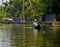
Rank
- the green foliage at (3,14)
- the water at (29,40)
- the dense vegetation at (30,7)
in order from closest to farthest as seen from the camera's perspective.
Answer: the water at (29,40) < the dense vegetation at (30,7) < the green foliage at (3,14)

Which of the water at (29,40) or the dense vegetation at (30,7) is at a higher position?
the dense vegetation at (30,7)

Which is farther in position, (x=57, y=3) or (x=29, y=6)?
(x=29, y=6)

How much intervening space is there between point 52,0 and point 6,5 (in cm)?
3269

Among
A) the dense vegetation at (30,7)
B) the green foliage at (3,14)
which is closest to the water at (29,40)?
the dense vegetation at (30,7)

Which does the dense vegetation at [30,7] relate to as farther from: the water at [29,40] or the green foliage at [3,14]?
the water at [29,40]

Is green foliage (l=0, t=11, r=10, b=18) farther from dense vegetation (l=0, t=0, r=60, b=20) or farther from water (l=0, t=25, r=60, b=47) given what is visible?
water (l=0, t=25, r=60, b=47)

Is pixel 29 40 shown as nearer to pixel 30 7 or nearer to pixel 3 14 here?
pixel 30 7

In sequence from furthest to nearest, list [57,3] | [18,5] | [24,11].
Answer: [18,5] < [24,11] < [57,3]

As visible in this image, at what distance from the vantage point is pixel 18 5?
77.9 metres

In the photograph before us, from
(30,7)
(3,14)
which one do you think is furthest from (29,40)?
(3,14)

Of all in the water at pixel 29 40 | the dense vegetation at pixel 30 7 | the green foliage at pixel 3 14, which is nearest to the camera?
the water at pixel 29 40

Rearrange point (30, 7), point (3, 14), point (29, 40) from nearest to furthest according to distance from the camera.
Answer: point (29, 40)
point (30, 7)
point (3, 14)

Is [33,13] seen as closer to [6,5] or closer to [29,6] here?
[29,6]

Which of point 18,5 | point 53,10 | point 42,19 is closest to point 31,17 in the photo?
point 42,19
